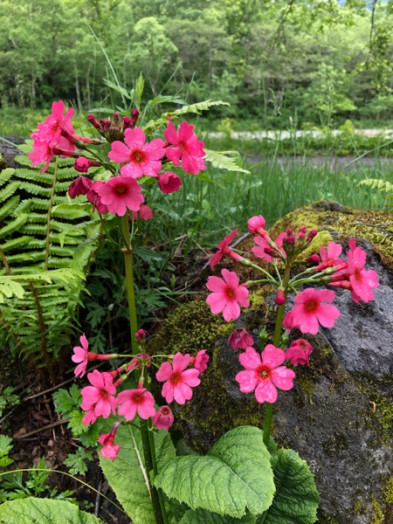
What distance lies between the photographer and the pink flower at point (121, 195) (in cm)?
128

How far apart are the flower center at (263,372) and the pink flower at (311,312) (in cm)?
16

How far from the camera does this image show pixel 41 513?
169cm

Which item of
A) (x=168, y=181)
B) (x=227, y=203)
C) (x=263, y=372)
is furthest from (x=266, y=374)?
(x=227, y=203)

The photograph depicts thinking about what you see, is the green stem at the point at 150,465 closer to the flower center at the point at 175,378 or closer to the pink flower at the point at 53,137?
the flower center at the point at 175,378

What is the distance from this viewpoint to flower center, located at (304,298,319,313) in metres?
1.25

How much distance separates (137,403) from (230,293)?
0.43 metres

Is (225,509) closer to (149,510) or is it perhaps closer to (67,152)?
(149,510)

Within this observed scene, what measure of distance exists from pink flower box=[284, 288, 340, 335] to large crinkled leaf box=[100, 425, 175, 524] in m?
0.92

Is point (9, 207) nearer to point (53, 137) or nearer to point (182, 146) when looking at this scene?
point (53, 137)

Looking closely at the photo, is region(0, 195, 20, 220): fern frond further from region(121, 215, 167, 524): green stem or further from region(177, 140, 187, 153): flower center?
region(177, 140, 187, 153): flower center

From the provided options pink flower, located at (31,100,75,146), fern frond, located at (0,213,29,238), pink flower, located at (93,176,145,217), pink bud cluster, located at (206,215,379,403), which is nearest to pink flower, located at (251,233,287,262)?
pink bud cluster, located at (206,215,379,403)

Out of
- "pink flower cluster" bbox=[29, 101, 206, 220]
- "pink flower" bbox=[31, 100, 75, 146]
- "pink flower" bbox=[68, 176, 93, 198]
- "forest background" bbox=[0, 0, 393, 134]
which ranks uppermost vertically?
"pink flower" bbox=[31, 100, 75, 146]

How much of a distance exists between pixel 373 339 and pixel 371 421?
0.34 metres

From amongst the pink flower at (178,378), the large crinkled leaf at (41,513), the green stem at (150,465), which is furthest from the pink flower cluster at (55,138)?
the large crinkled leaf at (41,513)
